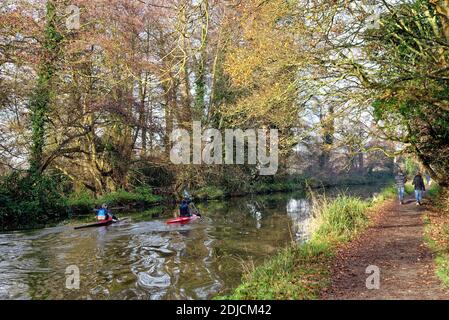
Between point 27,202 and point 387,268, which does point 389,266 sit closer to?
point 387,268

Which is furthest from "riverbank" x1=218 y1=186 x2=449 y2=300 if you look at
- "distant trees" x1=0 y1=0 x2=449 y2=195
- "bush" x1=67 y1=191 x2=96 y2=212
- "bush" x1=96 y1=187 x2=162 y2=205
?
"bush" x1=96 y1=187 x2=162 y2=205

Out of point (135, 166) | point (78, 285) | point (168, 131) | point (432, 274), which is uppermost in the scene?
point (168, 131)

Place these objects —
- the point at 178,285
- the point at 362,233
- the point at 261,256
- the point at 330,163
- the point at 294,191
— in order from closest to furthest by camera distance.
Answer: the point at 178,285, the point at 261,256, the point at 362,233, the point at 294,191, the point at 330,163

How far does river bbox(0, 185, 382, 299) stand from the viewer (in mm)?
8156

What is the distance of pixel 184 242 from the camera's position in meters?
13.4

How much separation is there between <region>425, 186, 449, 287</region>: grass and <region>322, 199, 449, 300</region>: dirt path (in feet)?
0.48

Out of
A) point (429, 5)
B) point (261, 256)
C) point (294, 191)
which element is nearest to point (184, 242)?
point (261, 256)

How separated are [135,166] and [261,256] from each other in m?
18.6

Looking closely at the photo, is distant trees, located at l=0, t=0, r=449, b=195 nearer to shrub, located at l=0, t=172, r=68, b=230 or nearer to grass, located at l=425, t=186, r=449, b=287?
shrub, located at l=0, t=172, r=68, b=230

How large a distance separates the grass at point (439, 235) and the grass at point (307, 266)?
1.88m

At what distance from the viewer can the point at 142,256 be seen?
37.2 feet

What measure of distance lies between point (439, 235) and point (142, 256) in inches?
318

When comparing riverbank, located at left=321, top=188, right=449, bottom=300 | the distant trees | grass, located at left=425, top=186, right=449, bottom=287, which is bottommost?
riverbank, located at left=321, top=188, right=449, bottom=300
